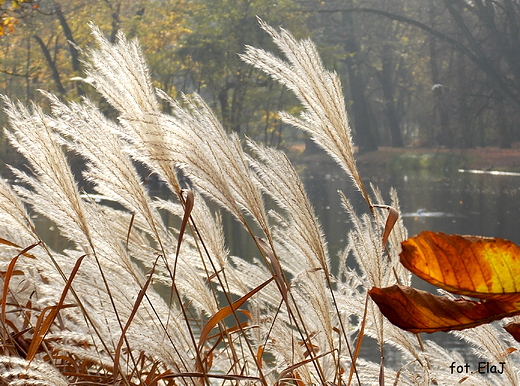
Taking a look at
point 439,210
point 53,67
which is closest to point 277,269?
point 439,210

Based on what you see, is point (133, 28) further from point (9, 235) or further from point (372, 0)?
point (9, 235)

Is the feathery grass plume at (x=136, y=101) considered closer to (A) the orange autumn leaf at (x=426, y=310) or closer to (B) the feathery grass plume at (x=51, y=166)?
(B) the feathery grass plume at (x=51, y=166)

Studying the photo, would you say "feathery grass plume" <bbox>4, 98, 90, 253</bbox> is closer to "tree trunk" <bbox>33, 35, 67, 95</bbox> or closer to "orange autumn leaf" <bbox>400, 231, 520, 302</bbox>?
"orange autumn leaf" <bbox>400, 231, 520, 302</bbox>

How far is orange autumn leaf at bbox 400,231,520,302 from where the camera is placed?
0.52 meters

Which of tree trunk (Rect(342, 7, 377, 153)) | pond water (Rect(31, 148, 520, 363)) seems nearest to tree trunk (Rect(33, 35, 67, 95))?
pond water (Rect(31, 148, 520, 363))

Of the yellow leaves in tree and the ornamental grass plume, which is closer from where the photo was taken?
the yellow leaves in tree

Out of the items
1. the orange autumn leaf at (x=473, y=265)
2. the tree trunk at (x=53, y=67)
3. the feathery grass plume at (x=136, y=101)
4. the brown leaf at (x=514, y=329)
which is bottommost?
the brown leaf at (x=514, y=329)

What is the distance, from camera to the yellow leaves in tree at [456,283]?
526mm

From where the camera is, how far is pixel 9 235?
1908 mm

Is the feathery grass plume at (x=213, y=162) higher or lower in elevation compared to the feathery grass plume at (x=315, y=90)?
lower

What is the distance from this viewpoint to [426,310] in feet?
1.84

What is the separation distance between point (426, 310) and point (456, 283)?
39 millimetres

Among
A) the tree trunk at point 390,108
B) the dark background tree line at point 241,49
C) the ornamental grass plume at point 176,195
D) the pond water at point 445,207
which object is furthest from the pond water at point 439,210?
the tree trunk at point 390,108

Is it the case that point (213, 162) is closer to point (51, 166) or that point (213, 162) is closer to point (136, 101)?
point (136, 101)
